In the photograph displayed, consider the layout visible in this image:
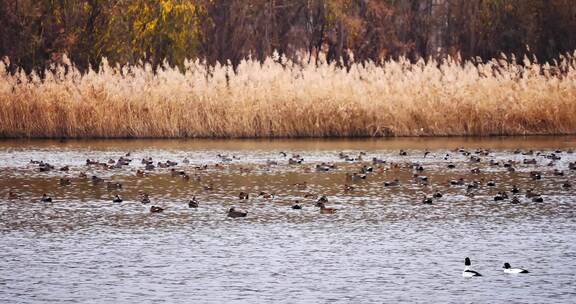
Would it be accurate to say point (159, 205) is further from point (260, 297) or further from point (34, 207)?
point (260, 297)

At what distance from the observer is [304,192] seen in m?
16.7

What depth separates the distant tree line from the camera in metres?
33.5

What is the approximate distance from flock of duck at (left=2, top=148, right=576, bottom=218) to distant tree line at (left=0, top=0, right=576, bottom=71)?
947 cm

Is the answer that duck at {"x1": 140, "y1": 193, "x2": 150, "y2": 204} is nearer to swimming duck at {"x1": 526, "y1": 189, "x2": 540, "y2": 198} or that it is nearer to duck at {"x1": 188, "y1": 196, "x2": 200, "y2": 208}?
duck at {"x1": 188, "y1": 196, "x2": 200, "y2": 208}

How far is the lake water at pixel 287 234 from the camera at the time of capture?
9.55m

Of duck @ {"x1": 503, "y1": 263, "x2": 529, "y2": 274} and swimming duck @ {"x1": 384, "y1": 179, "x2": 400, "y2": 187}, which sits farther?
swimming duck @ {"x1": 384, "y1": 179, "x2": 400, "y2": 187}

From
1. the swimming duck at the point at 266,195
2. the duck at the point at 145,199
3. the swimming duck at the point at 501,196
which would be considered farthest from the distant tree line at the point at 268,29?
the duck at the point at 145,199

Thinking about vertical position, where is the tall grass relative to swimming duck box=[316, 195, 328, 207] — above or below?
above

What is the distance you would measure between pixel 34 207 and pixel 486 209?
5649 mm

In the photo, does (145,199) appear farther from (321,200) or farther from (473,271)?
(473,271)

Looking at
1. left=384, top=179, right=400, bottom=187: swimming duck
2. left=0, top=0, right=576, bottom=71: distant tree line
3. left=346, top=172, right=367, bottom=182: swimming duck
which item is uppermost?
left=0, top=0, right=576, bottom=71: distant tree line

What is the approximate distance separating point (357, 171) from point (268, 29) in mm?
22493

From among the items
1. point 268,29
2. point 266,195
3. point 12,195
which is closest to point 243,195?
point 266,195

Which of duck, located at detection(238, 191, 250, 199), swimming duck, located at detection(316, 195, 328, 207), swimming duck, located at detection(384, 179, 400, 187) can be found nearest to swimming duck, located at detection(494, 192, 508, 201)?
swimming duck, located at detection(384, 179, 400, 187)
